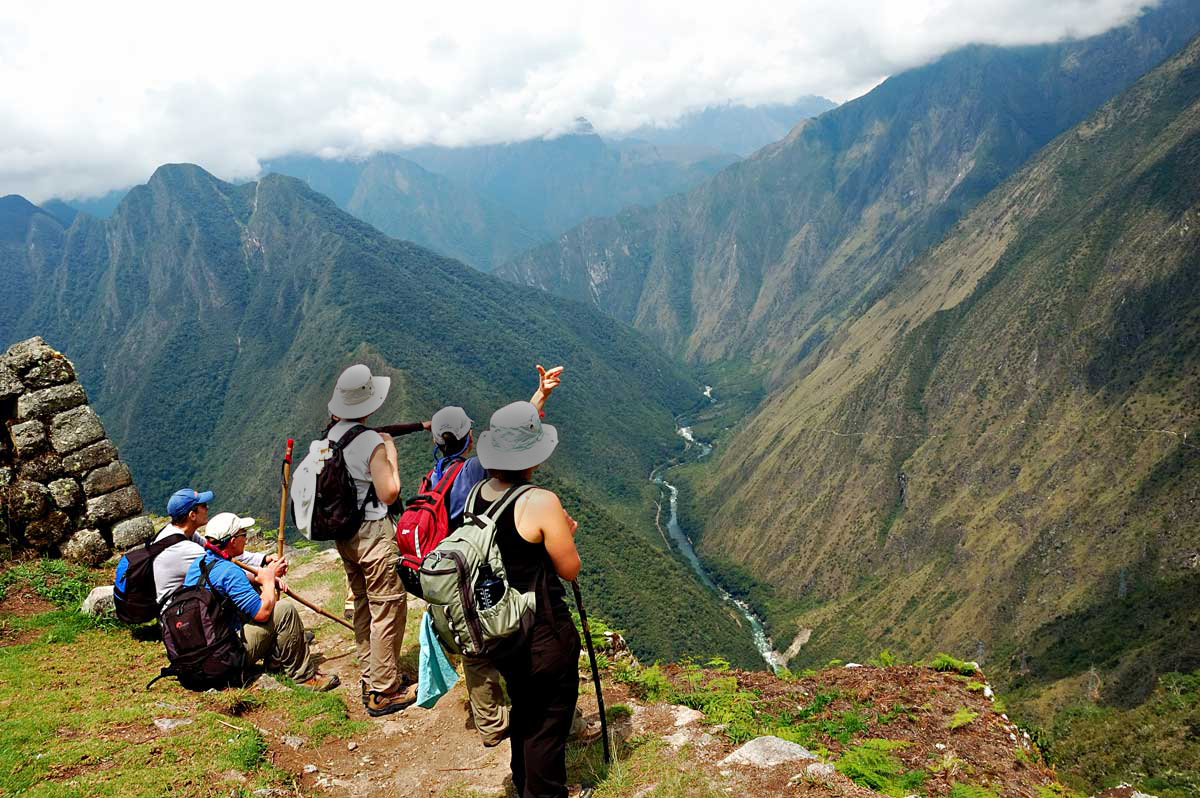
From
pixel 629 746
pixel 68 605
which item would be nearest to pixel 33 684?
pixel 68 605

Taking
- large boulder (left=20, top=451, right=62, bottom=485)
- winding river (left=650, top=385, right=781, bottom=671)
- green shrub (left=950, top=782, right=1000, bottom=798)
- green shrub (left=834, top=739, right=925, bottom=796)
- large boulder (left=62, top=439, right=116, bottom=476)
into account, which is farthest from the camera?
winding river (left=650, top=385, right=781, bottom=671)

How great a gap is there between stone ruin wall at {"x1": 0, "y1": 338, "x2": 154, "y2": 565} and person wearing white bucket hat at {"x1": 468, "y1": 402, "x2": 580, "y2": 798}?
1318cm

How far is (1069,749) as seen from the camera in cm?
1769

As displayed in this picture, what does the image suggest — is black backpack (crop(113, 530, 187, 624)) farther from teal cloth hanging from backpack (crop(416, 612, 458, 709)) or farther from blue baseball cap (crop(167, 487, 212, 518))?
teal cloth hanging from backpack (crop(416, 612, 458, 709))

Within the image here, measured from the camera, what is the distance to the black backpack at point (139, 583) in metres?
10.9

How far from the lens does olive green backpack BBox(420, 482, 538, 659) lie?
6.46m

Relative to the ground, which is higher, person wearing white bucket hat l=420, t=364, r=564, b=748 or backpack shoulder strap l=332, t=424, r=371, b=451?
backpack shoulder strap l=332, t=424, r=371, b=451

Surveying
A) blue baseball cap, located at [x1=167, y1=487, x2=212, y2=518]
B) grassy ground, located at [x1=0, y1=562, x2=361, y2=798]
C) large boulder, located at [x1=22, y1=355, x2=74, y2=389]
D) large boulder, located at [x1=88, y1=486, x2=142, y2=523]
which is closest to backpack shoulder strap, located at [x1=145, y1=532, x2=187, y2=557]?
blue baseball cap, located at [x1=167, y1=487, x2=212, y2=518]

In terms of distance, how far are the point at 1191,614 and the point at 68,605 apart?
4087 inches

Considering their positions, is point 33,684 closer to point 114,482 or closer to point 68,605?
point 68,605

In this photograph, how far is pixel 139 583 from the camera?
11312 millimetres

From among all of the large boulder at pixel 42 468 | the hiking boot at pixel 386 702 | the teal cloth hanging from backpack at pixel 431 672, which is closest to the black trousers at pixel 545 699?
the teal cloth hanging from backpack at pixel 431 672

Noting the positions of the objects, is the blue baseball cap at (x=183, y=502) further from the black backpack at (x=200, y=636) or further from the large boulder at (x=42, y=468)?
the large boulder at (x=42, y=468)

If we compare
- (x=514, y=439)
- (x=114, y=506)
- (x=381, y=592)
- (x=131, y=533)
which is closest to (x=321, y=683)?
(x=381, y=592)
